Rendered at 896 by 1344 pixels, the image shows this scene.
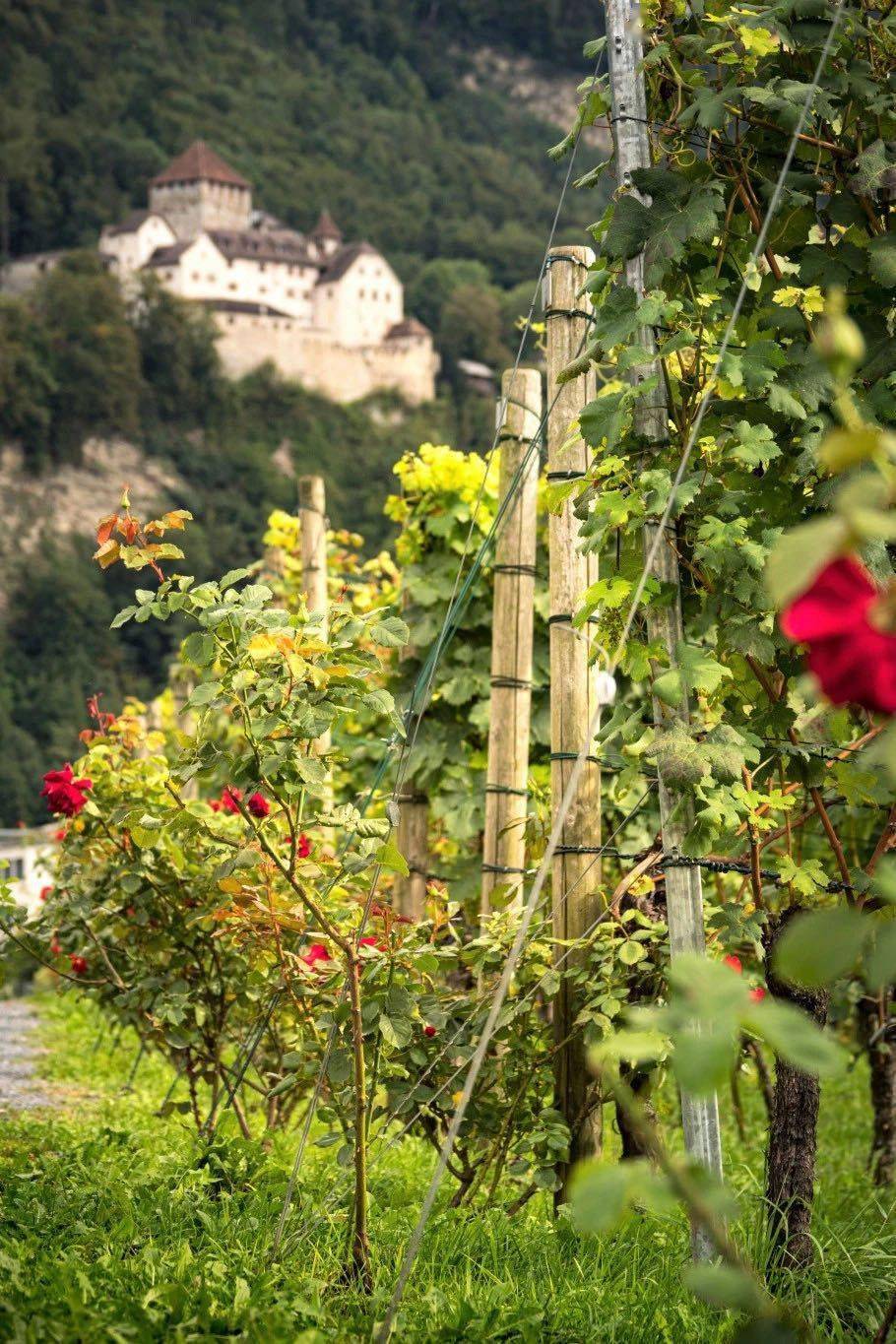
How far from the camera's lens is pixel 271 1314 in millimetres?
1909

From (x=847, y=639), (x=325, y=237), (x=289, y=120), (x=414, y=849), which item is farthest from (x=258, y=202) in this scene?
(x=847, y=639)

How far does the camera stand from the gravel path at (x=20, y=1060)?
4840mm

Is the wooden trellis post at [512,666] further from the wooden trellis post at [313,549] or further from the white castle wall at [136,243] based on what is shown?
the white castle wall at [136,243]

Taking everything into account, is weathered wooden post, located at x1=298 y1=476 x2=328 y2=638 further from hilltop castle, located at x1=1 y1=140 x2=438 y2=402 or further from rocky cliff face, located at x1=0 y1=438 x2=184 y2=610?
hilltop castle, located at x1=1 y1=140 x2=438 y2=402

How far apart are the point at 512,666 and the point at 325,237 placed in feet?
221

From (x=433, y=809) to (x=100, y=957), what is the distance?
4.22 feet

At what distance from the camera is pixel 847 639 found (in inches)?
34.0

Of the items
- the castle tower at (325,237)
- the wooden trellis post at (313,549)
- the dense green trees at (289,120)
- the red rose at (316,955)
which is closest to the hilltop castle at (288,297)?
the castle tower at (325,237)

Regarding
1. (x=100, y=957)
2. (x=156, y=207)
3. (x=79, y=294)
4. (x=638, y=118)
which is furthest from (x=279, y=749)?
(x=156, y=207)

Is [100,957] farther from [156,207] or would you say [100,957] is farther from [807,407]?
[156,207]

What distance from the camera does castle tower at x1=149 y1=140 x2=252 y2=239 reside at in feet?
225

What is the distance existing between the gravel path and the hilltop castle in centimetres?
5165

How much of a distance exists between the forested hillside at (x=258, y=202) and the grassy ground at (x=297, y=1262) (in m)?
35.3

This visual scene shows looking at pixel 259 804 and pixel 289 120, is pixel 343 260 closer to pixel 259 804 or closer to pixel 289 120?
pixel 289 120
